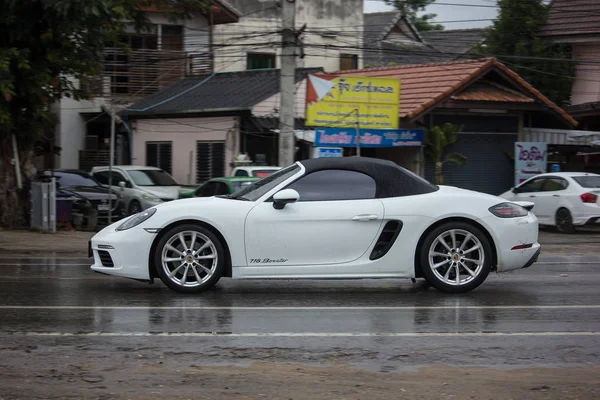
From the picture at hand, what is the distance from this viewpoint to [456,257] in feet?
29.4

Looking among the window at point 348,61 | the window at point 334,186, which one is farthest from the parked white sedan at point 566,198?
the window at point 348,61

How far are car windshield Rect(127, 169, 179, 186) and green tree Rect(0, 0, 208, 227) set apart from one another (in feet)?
18.0

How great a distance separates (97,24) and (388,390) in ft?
42.2

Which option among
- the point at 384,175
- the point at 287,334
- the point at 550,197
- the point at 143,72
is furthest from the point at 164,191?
the point at 287,334

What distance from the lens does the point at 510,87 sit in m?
26.9

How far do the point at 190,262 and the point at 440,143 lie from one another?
660 inches

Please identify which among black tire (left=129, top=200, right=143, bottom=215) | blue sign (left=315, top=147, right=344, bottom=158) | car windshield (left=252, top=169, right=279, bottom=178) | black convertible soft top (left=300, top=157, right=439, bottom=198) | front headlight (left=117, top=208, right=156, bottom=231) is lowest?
black tire (left=129, top=200, right=143, bottom=215)

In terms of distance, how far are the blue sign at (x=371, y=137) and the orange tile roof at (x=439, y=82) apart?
0.62 m

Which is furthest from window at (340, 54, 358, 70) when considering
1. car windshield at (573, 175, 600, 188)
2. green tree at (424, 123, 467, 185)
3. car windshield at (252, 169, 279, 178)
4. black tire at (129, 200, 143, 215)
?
car windshield at (252, 169, 279, 178)

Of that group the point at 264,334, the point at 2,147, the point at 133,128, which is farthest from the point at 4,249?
the point at 133,128

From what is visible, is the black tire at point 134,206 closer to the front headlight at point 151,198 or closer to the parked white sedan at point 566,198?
the front headlight at point 151,198

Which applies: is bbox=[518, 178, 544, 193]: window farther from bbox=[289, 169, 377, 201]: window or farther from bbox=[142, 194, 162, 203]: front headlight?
bbox=[289, 169, 377, 201]: window

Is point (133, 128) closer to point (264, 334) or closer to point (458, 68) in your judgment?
point (458, 68)

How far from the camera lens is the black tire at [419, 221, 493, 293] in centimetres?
889
